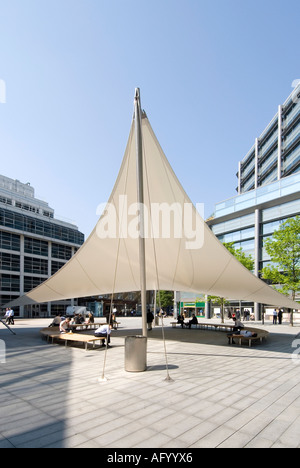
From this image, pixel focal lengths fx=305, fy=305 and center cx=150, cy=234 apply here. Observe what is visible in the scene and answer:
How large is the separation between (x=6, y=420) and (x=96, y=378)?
267cm

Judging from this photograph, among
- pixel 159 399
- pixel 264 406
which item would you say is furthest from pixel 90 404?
pixel 264 406

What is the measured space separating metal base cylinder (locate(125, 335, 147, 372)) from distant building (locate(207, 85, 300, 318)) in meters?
24.7

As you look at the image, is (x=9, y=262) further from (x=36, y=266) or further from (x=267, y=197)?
(x=267, y=197)

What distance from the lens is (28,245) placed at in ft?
167

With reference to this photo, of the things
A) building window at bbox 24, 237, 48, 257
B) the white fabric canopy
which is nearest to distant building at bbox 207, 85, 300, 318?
the white fabric canopy

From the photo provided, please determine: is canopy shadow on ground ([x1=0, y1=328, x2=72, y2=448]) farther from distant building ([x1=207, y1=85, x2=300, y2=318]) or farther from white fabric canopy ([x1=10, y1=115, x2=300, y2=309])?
distant building ([x1=207, y1=85, x2=300, y2=318])

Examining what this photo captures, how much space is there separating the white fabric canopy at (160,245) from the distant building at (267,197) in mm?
19137

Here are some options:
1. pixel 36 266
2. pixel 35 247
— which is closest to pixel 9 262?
pixel 36 266

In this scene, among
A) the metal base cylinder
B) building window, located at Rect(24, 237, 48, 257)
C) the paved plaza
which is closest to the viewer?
the paved plaza

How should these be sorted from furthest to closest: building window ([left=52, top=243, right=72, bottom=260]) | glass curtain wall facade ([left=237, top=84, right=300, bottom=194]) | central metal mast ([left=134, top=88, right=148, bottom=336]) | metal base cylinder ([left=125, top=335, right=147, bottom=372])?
building window ([left=52, top=243, right=72, bottom=260]) → glass curtain wall facade ([left=237, top=84, right=300, bottom=194]) → central metal mast ([left=134, top=88, right=148, bottom=336]) → metal base cylinder ([left=125, top=335, right=147, bottom=372])

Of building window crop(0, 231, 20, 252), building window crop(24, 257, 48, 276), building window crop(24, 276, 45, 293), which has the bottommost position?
building window crop(24, 276, 45, 293)

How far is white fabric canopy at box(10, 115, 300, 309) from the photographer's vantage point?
10516 millimetres

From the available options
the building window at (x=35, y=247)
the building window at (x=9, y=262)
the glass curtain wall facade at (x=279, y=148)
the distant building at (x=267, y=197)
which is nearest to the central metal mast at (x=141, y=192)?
the distant building at (x=267, y=197)
